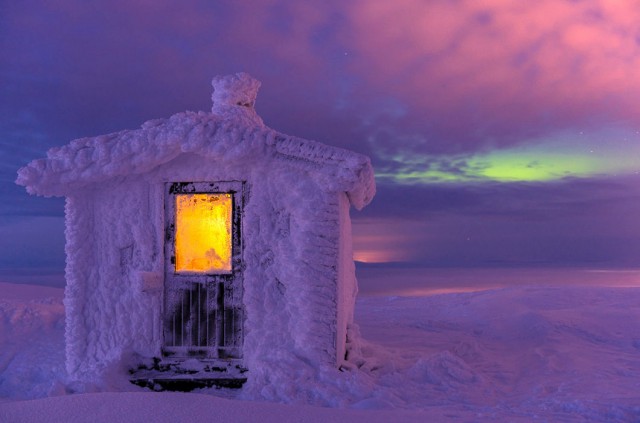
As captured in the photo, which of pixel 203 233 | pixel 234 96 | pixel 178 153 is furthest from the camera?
pixel 234 96

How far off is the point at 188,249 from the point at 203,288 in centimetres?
69

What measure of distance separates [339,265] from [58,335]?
6.60 metres

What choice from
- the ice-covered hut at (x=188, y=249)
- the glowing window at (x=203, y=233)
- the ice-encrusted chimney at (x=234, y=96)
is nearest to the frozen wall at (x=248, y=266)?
the ice-covered hut at (x=188, y=249)

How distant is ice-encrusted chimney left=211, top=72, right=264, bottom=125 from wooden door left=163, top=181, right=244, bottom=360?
1.59 m

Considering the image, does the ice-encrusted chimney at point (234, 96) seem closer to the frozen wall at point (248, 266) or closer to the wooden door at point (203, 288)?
the frozen wall at point (248, 266)

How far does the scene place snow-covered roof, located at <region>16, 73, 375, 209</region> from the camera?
330 inches

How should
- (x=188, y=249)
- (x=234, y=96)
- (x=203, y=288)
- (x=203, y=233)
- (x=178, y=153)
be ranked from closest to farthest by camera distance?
(x=178, y=153) → (x=203, y=288) → (x=188, y=249) → (x=203, y=233) → (x=234, y=96)

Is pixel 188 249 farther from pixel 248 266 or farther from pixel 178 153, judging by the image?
pixel 178 153

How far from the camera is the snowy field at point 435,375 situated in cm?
563

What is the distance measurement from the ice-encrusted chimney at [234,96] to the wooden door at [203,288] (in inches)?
62.6

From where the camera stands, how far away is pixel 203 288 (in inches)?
348

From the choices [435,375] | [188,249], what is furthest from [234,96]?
[435,375]

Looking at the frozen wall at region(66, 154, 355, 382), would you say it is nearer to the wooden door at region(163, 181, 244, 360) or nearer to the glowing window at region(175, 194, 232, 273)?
the wooden door at region(163, 181, 244, 360)

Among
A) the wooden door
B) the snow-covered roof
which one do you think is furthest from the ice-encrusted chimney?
the wooden door
